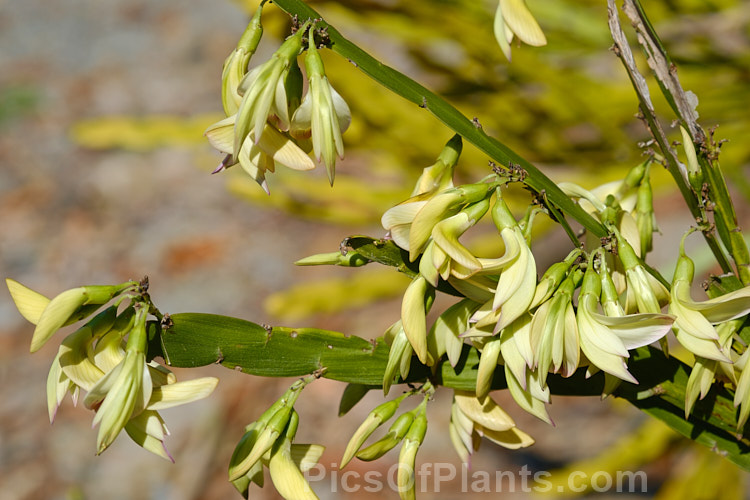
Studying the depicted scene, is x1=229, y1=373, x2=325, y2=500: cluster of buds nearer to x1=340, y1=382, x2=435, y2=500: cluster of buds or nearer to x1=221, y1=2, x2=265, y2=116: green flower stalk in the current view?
x1=340, y1=382, x2=435, y2=500: cluster of buds

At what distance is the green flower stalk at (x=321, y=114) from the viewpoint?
355 mm

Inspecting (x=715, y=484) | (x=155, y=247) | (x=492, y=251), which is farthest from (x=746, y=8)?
(x=155, y=247)

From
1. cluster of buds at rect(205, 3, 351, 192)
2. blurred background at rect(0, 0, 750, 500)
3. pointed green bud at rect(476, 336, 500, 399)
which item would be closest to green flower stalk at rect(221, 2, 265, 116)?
cluster of buds at rect(205, 3, 351, 192)

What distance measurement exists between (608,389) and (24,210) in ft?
9.38

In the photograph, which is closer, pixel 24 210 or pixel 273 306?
pixel 273 306

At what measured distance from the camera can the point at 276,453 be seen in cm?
40

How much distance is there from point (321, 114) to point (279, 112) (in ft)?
0.08

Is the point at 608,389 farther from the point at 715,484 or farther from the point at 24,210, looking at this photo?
the point at 24,210

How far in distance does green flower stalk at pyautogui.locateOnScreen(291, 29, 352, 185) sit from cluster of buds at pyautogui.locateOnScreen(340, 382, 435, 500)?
0.54 ft

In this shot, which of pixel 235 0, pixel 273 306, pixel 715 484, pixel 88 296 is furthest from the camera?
pixel 273 306

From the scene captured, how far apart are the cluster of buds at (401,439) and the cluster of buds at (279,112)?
0.54 feet

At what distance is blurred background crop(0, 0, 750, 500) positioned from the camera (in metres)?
1.29

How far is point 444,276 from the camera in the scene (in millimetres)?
349

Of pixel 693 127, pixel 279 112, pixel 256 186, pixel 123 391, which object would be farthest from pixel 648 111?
pixel 256 186
